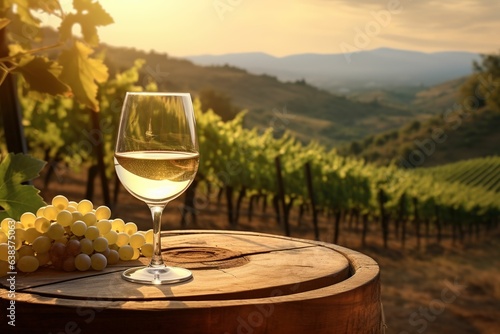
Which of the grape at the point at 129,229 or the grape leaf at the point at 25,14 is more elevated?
the grape leaf at the point at 25,14

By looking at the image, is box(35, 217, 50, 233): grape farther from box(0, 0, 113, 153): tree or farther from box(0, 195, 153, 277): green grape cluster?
box(0, 0, 113, 153): tree

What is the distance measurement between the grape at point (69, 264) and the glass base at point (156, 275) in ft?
0.49

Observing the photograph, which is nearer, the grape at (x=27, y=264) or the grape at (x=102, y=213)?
the grape at (x=27, y=264)

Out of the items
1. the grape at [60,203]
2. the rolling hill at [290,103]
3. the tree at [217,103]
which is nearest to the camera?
the grape at [60,203]

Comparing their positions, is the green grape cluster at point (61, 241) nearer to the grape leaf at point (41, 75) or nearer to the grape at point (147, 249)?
the grape at point (147, 249)

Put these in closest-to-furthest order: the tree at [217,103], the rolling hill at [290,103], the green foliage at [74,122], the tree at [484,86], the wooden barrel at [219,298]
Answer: the wooden barrel at [219,298]
the green foliage at [74,122]
the tree at [217,103]
the tree at [484,86]
the rolling hill at [290,103]

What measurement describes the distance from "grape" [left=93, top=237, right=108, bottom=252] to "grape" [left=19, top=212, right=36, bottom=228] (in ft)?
0.61

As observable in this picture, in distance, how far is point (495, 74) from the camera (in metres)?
79.5

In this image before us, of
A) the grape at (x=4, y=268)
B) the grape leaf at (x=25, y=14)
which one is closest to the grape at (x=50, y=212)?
the grape at (x=4, y=268)

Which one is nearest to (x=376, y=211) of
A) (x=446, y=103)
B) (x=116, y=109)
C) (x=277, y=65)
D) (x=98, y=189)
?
(x=98, y=189)

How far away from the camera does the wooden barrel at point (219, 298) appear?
4.64 feet

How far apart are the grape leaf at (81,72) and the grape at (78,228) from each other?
1.12ft

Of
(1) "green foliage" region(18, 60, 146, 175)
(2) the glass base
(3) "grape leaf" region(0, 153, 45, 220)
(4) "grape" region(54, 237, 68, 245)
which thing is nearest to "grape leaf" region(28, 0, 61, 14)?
(3) "grape leaf" region(0, 153, 45, 220)

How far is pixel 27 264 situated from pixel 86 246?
157 millimetres
